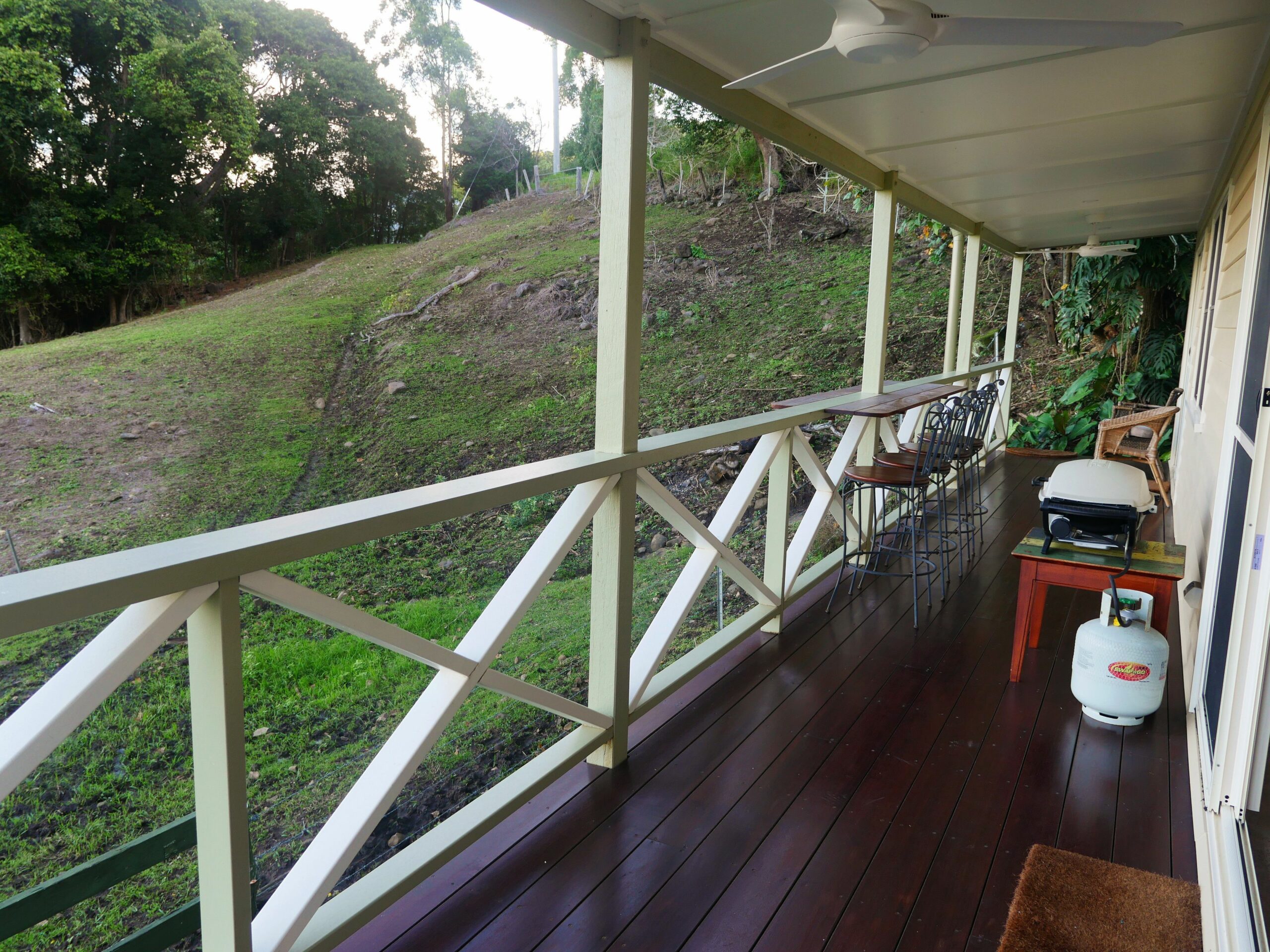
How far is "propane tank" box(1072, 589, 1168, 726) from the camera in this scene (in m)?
2.74

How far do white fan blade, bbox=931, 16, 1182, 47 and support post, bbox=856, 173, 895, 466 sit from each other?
2483 mm

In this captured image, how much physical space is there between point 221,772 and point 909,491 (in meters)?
3.55

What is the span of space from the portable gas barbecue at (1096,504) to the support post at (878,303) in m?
1.44

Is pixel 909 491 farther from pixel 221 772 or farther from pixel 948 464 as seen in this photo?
pixel 221 772

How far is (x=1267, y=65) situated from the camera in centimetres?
276

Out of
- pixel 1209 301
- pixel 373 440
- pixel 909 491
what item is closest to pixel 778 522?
pixel 909 491

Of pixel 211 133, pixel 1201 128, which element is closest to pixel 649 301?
pixel 211 133

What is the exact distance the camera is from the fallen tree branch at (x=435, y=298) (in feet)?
50.1

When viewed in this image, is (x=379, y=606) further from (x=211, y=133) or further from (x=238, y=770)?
(x=211, y=133)

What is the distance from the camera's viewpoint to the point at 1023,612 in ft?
10.4

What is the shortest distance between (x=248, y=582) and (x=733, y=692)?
2006 millimetres

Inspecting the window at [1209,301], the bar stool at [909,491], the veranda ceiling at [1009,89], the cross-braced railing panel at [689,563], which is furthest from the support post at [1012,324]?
the cross-braced railing panel at [689,563]

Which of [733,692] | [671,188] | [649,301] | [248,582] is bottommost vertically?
[733,692]

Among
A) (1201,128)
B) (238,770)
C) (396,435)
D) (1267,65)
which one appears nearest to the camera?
(238,770)
